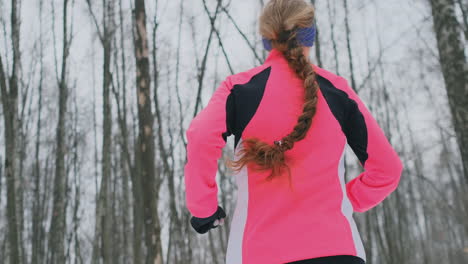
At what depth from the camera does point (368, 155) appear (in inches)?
63.9

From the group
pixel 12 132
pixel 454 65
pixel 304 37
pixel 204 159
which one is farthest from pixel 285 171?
pixel 12 132

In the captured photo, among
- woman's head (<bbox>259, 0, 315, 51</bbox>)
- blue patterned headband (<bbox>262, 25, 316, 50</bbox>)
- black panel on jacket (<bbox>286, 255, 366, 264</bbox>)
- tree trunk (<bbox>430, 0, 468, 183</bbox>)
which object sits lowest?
black panel on jacket (<bbox>286, 255, 366, 264</bbox>)

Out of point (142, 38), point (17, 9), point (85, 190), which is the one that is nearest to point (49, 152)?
point (85, 190)

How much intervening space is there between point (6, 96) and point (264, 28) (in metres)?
7.32

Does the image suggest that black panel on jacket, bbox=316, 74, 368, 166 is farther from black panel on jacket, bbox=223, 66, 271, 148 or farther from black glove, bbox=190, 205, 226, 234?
black glove, bbox=190, 205, 226, 234

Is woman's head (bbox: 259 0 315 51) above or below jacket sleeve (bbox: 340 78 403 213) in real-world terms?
above

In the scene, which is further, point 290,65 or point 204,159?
point 290,65

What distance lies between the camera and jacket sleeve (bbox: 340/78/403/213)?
159 centimetres

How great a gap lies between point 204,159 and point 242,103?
24cm

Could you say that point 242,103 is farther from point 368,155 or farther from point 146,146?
point 146,146

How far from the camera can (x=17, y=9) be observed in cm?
927

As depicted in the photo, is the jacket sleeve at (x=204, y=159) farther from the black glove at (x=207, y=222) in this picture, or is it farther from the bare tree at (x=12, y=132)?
the bare tree at (x=12, y=132)

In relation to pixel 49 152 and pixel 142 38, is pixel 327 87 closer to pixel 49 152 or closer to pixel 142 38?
pixel 142 38

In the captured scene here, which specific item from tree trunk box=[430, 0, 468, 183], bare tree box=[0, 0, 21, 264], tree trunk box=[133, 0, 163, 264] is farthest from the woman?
bare tree box=[0, 0, 21, 264]
